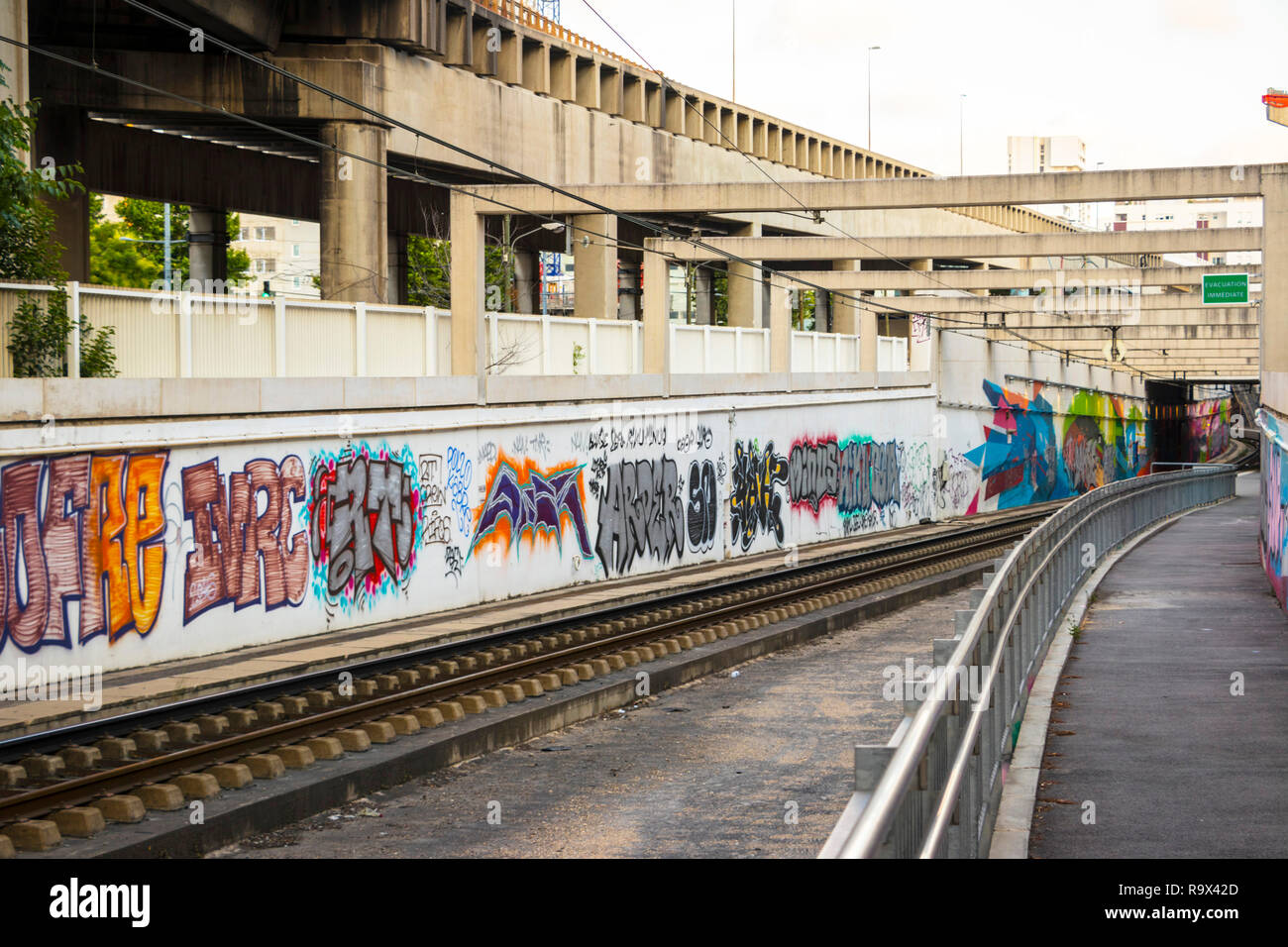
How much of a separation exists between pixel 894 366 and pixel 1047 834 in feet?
137

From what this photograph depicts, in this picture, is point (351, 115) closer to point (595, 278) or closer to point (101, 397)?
point (595, 278)

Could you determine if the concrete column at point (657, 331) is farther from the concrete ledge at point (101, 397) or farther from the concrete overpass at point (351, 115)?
the concrete ledge at point (101, 397)

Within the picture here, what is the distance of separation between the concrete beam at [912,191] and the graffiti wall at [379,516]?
4039 millimetres

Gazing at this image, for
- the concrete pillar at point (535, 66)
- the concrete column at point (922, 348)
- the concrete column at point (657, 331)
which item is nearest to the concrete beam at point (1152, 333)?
the concrete column at point (922, 348)

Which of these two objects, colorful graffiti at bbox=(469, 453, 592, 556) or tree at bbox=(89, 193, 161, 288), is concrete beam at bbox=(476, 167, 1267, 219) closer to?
colorful graffiti at bbox=(469, 453, 592, 556)

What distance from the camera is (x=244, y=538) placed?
712 inches

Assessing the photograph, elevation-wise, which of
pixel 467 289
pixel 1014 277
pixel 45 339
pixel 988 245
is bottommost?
pixel 45 339

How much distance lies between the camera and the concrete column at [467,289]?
78.9ft

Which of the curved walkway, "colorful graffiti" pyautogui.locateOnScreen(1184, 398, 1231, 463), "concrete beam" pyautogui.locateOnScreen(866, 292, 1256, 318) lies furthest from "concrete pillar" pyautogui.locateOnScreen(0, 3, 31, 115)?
"colorful graffiti" pyautogui.locateOnScreen(1184, 398, 1231, 463)

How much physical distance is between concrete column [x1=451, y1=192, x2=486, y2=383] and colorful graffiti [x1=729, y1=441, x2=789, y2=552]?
9.37 metres

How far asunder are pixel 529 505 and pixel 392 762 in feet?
42.8

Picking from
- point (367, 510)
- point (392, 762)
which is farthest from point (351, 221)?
point (392, 762)
